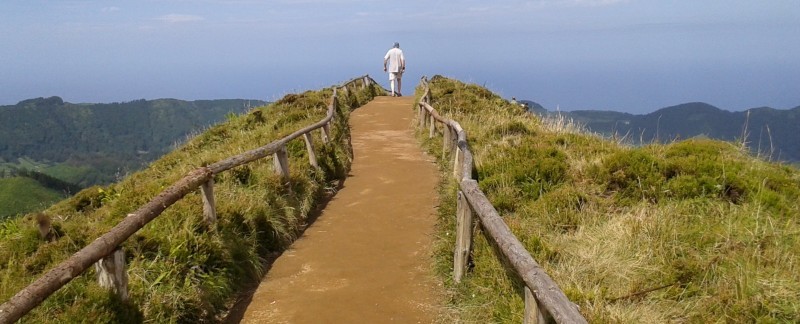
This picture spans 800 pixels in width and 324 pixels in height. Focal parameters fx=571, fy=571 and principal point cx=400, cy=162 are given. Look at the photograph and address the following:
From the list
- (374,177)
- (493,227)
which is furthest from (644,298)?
(374,177)

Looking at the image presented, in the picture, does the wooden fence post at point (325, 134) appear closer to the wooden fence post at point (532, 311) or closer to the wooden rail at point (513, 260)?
the wooden rail at point (513, 260)

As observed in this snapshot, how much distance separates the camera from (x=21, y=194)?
7250cm

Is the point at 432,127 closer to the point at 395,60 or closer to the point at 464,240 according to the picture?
the point at 464,240

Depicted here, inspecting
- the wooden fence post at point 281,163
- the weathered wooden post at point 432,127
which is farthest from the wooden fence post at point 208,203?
the weathered wooden post at point 432,127

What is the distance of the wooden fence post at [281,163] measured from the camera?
9094 mm

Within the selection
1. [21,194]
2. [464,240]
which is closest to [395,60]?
[464,240]

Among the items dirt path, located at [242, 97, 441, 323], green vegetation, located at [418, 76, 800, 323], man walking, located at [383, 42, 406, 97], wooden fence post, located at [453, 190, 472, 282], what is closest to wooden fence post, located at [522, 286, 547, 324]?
green vegetation, located at [418, 76, 800, 323]

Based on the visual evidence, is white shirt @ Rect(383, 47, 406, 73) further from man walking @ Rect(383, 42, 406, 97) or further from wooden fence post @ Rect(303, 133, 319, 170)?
wooden fence post @ Rect(303, 133, 319, 170)

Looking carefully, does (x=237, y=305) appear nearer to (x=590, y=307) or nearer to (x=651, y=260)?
(x=590, y=307)

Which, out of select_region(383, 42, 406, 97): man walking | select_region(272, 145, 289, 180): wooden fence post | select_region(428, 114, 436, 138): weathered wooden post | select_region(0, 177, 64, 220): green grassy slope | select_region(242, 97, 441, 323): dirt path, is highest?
select_region(383, 42, 406, 97): man walking

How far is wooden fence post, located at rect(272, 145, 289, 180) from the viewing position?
9.09 metres

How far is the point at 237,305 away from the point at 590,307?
356 centimetres

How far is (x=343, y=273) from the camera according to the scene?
6.82 m

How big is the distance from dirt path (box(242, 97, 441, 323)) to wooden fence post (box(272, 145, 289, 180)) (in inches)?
36.4
